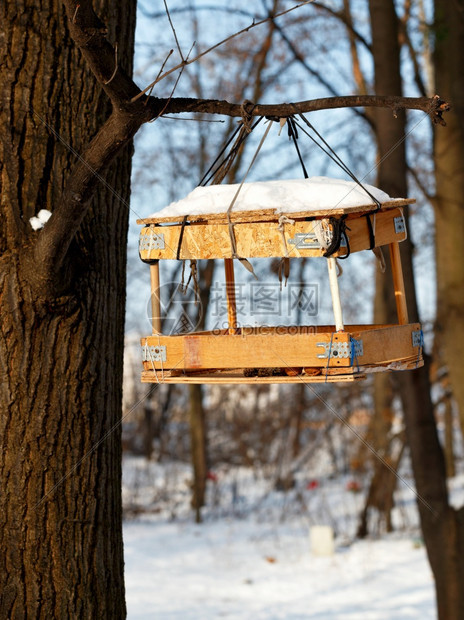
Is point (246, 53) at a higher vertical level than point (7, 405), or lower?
higher

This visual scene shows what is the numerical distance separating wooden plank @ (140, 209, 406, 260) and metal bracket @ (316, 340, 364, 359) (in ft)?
0.87

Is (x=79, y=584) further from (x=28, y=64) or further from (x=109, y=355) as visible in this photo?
(x=28, y=64)

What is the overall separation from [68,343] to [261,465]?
29.5 ft

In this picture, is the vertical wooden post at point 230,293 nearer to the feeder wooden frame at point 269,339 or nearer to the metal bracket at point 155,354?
the feeder wooden frame at point 269,339

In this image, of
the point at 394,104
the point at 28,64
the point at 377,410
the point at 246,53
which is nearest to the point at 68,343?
the point at 28,64

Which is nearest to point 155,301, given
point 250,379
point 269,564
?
point 250,379

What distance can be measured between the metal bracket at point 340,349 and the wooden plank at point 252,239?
26 centimetres

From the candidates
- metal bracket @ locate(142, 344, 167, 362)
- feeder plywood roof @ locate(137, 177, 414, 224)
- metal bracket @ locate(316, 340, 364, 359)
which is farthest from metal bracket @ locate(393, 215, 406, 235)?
metal bracket @ locate(142, 344, 167, 362)

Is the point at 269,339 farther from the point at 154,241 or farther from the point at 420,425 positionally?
the point at 420,425

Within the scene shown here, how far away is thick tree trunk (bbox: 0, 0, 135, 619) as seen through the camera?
2203 millimetres

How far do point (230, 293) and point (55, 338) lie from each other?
1.13 metres

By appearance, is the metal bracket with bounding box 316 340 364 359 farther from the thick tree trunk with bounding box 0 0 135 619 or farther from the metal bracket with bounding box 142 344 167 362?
the thick tree trunk with bounding box 0 0 135 619

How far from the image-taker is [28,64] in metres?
2.35

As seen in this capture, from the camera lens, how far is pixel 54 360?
88.6 inches
